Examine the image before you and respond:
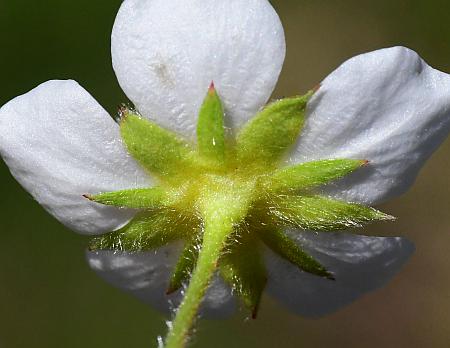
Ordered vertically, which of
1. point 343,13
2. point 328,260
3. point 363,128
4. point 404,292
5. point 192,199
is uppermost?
point 363,128

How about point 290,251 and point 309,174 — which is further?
point 290,251

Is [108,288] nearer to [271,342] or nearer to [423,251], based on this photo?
[271,342]

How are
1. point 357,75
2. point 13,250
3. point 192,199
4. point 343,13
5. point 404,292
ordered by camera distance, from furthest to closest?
point 343,13 < point 404,292 < point 13,250 < point 192,199 < point 357,75

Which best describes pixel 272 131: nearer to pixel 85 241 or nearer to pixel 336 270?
pixel 336 270

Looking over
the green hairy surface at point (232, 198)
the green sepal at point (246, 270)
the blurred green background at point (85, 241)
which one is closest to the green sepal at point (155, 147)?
the green hairy surface at point (232, 198)

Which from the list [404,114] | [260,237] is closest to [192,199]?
[260,237]

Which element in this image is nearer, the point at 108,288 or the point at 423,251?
the point at 108,288

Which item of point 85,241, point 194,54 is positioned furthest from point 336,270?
point 85,241
